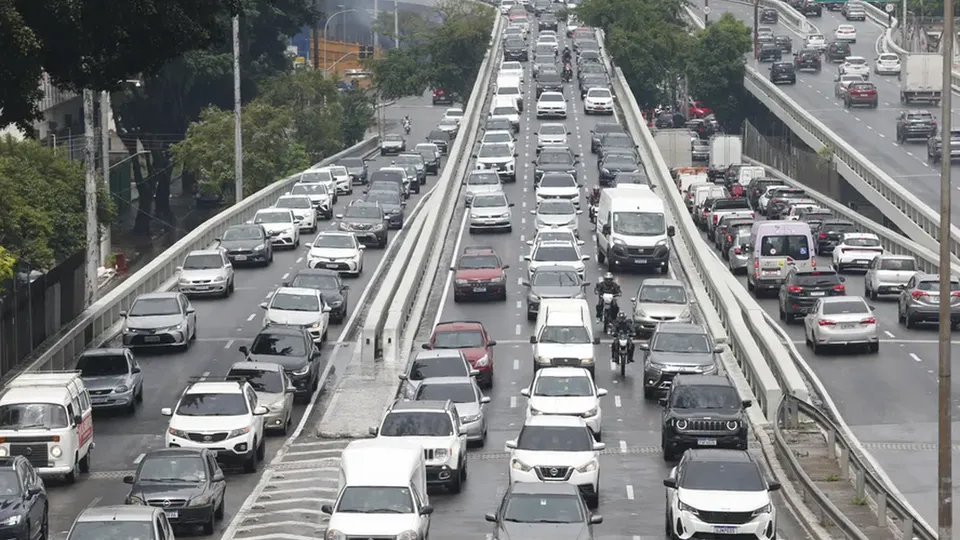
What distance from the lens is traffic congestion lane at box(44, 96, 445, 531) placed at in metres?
33.0

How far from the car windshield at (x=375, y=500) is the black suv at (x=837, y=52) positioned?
11126cm

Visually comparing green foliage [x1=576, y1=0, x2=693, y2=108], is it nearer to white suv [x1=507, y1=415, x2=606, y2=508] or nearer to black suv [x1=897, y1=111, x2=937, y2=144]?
black suv [x1=897, y1=111, x2=937, y2=144]

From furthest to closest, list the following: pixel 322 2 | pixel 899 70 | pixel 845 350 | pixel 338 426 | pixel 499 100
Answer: pixel 322 2, pixel 899 70, pixel 499 100, pixel 845 350, pixel 338 426

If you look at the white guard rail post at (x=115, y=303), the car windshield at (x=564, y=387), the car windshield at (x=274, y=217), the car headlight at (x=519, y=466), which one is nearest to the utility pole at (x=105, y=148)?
the white guard rail post at (x=115, y=303)

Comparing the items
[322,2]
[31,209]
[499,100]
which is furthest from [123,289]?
[322,2]

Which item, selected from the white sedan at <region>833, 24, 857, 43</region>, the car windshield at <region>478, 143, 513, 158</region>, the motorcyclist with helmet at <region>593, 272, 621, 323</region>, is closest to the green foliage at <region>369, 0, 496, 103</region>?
the white sedan at <region>833, 24, 857, 43</region>

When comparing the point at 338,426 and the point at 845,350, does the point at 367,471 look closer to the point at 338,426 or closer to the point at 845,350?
the point at 338,426

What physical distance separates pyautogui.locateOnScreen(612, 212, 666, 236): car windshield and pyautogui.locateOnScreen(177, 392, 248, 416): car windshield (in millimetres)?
24060

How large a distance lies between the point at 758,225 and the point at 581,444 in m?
28.7

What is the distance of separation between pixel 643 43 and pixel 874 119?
3094 centimetres

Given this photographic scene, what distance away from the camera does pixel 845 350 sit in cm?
4803

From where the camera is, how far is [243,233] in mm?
61438

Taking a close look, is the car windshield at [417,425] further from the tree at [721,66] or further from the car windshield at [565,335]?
the tree at [721,66]

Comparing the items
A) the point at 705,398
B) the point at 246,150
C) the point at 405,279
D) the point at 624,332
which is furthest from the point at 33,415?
the point at 246,150
